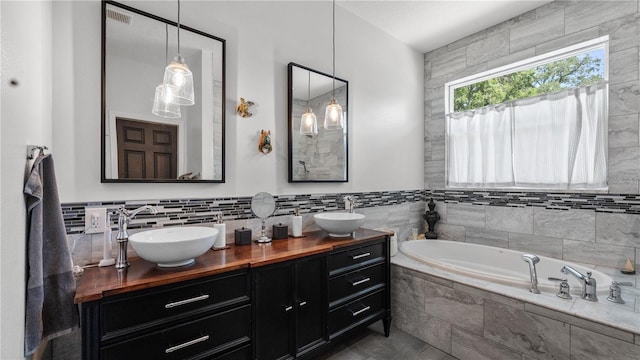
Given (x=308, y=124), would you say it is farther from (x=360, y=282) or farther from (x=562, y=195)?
(x=562, y=195)

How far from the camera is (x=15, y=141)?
2.74 ft

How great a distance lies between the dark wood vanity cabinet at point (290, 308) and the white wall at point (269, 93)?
70 cm

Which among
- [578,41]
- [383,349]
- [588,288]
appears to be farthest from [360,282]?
[578,41]

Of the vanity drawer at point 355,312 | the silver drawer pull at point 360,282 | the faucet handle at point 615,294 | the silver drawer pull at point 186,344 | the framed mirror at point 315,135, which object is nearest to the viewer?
the silver drawer pull at point 186,344

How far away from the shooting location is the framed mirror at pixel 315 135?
2.32 meters

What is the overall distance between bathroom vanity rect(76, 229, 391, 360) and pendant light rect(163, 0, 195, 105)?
904 mm

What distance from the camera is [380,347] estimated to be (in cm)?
219

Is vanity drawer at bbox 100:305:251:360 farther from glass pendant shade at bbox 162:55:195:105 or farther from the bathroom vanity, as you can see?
glass pendant shade at bbox 162:55:195:105

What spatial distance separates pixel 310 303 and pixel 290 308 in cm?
17

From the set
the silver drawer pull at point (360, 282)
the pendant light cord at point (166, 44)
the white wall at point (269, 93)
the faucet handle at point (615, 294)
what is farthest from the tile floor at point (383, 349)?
the pendant light cord at point (166, 44)

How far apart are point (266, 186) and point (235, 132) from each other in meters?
0.47

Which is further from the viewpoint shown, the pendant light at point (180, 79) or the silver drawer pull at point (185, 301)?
the pendant light at point (180, 79)

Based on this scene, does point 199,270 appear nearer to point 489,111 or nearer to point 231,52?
point 231,52

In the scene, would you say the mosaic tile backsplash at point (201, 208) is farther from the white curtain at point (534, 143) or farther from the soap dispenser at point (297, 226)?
the white curtain at point (534, 143)
